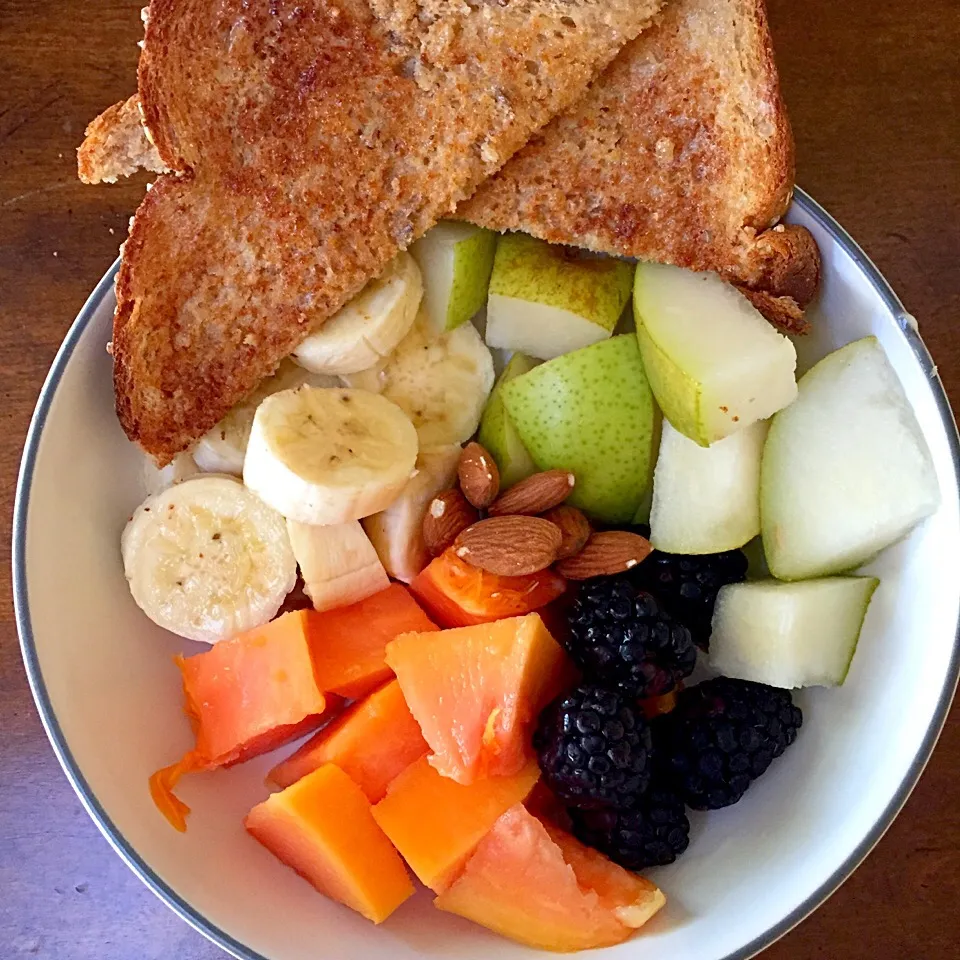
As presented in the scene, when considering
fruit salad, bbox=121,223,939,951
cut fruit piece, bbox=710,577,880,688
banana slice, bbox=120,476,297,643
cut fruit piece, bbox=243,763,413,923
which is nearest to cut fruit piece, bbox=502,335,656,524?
fruit salad, bbox=121,223,939,951

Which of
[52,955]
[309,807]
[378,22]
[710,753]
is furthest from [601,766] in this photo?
[378,22]

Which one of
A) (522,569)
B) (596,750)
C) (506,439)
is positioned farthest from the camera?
(506,439)

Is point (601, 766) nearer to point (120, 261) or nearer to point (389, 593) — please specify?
point (389, 593)

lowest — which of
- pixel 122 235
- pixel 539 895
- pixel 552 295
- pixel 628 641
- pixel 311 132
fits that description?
pixel 539 895

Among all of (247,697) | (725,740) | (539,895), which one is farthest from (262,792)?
(725,740)

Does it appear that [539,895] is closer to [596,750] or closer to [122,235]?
[596,750]

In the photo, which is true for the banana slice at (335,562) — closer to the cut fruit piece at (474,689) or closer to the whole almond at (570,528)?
the cut fruit piece at (474,689)

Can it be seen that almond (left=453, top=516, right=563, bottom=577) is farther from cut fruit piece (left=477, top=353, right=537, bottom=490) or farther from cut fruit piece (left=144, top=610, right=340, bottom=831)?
cut fruit piece (left=144, top=610, right=340, bottom=831)
